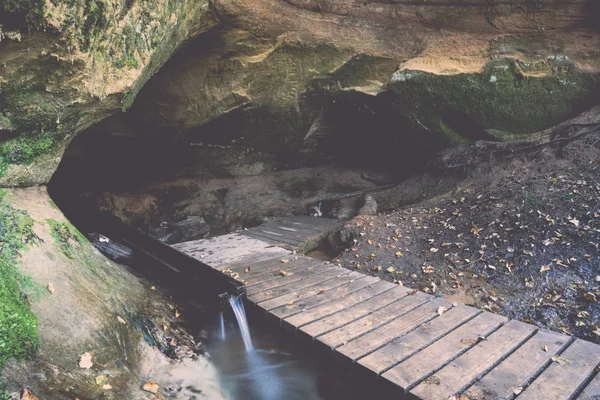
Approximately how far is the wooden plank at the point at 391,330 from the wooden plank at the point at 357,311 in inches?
6.6

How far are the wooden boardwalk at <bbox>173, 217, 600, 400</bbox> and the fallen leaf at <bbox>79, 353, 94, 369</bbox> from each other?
173 centimetres

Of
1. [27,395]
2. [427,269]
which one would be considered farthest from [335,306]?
[27,395]

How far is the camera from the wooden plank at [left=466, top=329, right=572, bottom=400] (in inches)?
114

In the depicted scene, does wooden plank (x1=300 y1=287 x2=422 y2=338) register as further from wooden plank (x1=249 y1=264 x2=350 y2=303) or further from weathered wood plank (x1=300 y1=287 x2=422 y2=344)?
wooden plank (x1=249 y1=264 x2=350 y2=303)

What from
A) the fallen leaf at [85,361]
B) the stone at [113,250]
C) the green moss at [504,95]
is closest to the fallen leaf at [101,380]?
the fallen leaf at [85,361]

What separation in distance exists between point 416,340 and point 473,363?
51 centimetres

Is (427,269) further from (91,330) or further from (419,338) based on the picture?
(91,330)

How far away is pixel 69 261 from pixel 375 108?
697 cm

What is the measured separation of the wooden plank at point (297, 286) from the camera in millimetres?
4570

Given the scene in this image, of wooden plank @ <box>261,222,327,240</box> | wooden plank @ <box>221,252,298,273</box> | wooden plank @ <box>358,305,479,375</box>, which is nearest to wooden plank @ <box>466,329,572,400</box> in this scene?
wooden plank @ <box>358,305,479,375</box>

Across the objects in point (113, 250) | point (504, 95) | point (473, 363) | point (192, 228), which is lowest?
point (192, 228)

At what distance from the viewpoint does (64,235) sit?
4145 millimetres

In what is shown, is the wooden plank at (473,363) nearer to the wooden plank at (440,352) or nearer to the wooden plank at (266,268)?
the wooden plank at (440,352)

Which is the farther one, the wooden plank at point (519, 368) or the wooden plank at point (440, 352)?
the wooden plank at point (440, 352)
